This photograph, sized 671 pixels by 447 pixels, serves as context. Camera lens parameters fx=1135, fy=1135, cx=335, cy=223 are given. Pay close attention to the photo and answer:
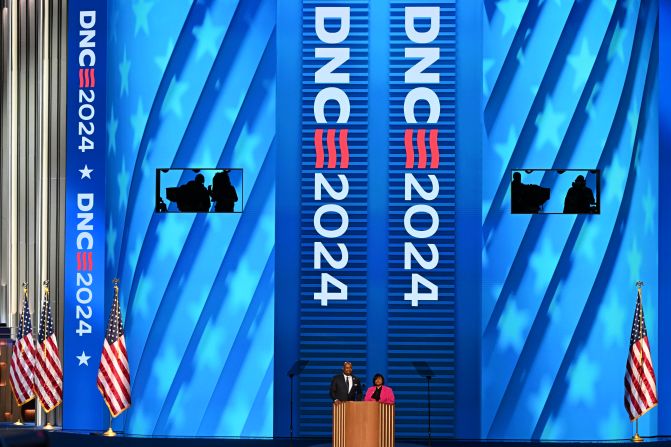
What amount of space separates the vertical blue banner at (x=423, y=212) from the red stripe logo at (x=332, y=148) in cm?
67

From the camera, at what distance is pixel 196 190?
1658 cm

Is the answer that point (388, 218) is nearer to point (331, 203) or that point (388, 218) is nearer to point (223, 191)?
point (331, 203)

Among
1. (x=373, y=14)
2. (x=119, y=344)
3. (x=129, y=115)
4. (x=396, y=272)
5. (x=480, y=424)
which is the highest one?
(x=373, y=14)

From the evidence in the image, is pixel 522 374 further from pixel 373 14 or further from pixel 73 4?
pixel 73 4

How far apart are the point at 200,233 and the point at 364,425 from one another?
468 cm

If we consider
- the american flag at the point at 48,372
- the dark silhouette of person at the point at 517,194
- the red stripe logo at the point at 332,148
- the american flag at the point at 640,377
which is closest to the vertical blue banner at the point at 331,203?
the red stripe logo at the point at 332,148

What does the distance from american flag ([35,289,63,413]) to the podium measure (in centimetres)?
539

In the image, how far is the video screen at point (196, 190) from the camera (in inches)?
649

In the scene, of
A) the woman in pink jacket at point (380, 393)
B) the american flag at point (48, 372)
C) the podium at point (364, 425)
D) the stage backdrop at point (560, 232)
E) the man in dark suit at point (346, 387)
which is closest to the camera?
the podium at point (364, 425)

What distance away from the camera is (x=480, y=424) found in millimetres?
16391

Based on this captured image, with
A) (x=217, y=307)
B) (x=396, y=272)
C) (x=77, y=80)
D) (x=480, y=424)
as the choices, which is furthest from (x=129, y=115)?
(x=480, y=424)

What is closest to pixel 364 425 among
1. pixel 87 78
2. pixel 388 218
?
pixel 388 218

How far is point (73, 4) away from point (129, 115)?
1.89 m

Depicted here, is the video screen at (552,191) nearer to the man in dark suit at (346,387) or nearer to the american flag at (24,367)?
the man in dark suit at (346,387)
